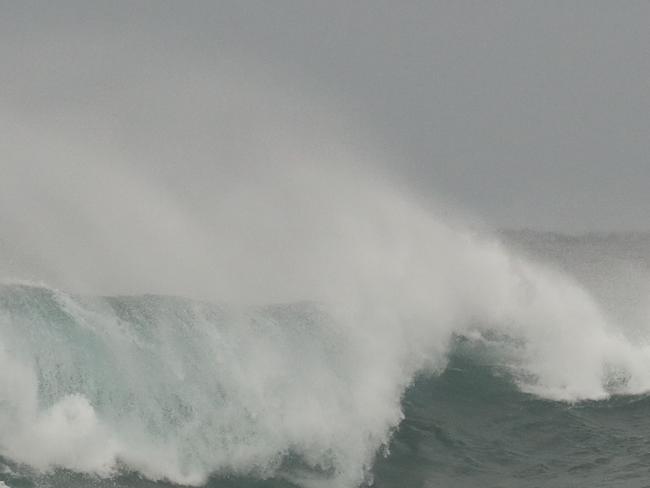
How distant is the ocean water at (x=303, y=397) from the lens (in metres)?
22.9

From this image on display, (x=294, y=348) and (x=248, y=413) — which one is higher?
(x=294, y=348)

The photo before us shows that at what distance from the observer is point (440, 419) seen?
30.2 meters

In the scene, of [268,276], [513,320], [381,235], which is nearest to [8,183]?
[268,276]

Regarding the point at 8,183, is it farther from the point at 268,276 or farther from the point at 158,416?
the point at 158,416

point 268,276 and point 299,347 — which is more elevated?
point 268,276

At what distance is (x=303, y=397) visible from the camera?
2658cm

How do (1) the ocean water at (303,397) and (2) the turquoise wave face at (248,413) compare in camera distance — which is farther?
(1) the ocean water at (303,397)

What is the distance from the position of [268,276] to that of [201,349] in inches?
440

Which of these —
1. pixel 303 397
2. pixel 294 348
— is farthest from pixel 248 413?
pixel 294 348

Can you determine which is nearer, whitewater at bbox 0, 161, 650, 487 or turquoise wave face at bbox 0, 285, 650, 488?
turquoise wave face at bbox 0, 285, 650, 488

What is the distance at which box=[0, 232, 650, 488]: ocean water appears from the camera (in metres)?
22.9

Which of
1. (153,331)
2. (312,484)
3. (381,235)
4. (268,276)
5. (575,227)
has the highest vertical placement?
(575,227)

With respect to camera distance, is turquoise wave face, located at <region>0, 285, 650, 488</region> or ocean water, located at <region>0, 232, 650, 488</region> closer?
turquoise wave face, located at <region>0, 285, 650, 488</region>

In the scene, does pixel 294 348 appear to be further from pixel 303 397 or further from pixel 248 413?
pixel 248 413
